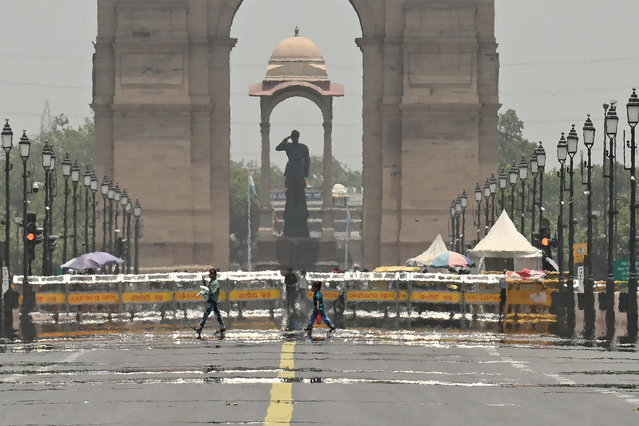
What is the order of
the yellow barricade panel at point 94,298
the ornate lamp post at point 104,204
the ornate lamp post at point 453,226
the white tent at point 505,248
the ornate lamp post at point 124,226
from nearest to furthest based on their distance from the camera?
the yellow barricade panel at point 94,298
the white tent at point 505,248
the ornate lamp post at point 124,226
the ornate lamp post at point 104,204
the ornate lamp post at point 453,226

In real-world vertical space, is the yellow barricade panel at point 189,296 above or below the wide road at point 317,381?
above

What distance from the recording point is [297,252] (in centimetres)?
11012

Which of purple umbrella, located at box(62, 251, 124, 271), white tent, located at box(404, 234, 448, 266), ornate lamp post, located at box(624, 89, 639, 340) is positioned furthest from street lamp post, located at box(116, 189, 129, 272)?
ornate lamp post, located at box(624, 89, 639, 340)

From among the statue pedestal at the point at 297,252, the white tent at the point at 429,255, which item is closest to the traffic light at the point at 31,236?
the white tent at the point at 429,255

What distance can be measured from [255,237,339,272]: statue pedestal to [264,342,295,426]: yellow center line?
250 feet

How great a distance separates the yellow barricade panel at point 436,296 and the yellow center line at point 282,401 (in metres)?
19.6

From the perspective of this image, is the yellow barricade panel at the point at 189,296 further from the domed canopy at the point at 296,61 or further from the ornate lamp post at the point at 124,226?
the domed canopy at the point at 296,61

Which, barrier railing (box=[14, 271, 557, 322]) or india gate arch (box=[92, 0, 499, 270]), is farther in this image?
india gate arch (box=[92, 0, 499, 270])

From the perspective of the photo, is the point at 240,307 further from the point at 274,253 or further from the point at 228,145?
the point at 274,253

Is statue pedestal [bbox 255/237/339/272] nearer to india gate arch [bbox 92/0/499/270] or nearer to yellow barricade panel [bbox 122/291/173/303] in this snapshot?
india gate arch [bbox 92/0/499/270]

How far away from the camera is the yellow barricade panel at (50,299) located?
52719mm

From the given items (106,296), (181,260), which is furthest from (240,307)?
(181,260)

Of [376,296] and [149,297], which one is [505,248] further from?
[149,297]

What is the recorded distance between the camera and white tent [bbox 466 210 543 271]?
63.1 metres
